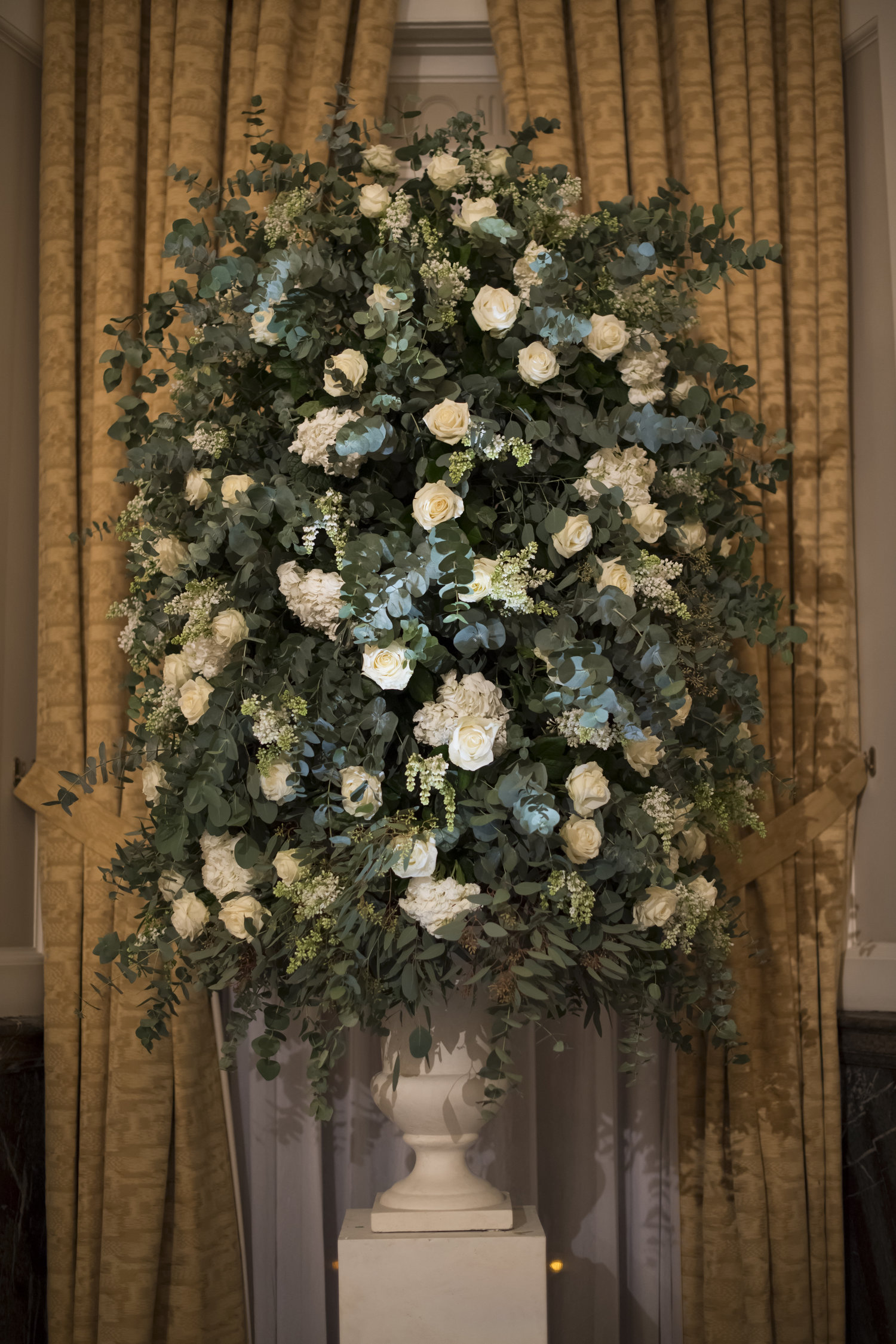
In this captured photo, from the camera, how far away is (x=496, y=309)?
5.44ft

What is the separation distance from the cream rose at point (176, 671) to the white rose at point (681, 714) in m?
0.72

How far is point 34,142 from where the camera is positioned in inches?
107

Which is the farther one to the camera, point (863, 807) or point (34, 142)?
point (34, 142)

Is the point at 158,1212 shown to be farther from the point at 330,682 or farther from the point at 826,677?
the point at 826,677

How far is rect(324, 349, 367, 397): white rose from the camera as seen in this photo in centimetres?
164

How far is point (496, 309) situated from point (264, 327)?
350 millimetres

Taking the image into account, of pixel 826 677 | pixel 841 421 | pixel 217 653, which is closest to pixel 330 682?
pixel 217 653

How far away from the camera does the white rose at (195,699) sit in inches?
66.5

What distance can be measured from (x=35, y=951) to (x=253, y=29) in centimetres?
210

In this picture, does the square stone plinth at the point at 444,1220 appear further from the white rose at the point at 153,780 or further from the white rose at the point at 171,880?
the white rose at the point at 153,780

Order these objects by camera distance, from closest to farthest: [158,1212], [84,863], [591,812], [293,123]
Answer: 1. [591,812]
2. [158,1212]
3. [84,863]
4. [293,123]

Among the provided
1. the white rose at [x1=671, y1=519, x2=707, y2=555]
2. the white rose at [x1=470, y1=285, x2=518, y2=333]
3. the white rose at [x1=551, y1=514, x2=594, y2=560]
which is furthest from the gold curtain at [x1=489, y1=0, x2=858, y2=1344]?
the white rose at [x1=470, y1=285, x2=518, y2=333]

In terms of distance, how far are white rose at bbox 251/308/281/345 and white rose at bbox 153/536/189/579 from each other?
0.34 m

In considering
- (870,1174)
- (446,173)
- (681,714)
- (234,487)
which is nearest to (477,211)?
(446,173)
